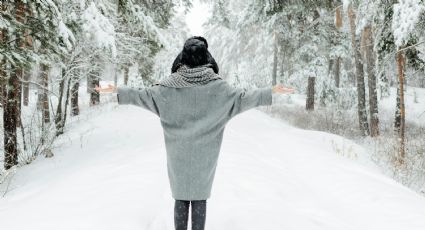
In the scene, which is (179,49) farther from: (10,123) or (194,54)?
(194,54)

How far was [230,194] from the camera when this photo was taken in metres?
5.23

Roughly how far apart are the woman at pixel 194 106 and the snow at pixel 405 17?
7084mm

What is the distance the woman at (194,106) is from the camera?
10.2 feet

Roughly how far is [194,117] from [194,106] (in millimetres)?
84

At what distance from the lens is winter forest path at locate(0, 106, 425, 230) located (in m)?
4.45

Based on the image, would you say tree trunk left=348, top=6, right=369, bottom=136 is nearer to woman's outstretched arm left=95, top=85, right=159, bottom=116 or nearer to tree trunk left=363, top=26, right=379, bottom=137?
tree trunk left=363, top=26, right=379, bottom=137

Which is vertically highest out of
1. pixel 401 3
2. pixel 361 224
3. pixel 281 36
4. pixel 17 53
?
pixel 281 36

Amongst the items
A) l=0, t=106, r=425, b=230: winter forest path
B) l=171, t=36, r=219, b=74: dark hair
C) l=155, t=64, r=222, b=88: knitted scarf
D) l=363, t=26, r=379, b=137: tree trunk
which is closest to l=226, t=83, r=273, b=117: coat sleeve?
l=155, t=64, r=222, b=88: knitted scarf

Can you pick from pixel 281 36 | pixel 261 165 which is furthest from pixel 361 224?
pixel 281 36

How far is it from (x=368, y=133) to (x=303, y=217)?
1177 centimetres

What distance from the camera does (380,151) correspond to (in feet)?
37.9

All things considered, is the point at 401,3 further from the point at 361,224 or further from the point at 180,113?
the point at 180,113

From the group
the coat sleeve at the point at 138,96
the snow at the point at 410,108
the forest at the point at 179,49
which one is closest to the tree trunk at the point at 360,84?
the forest at the point at 179,49

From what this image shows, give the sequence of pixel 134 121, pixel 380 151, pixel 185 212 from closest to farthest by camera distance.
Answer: pixel 185 212
pixel 380 151
pixel 134 121
